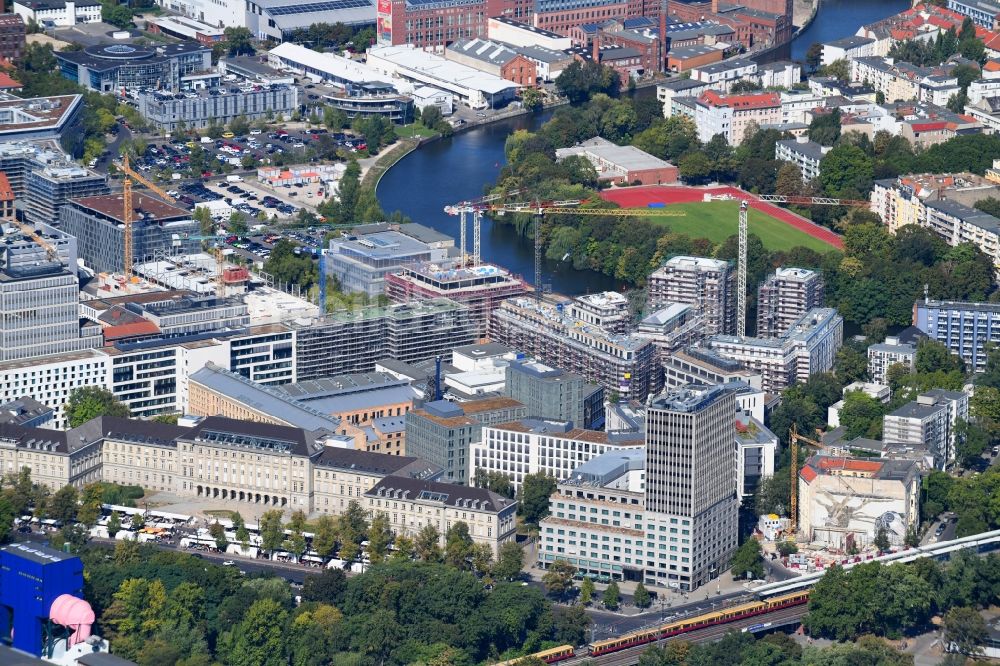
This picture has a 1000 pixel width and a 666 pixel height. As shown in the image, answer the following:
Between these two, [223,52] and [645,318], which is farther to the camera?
[223,52]

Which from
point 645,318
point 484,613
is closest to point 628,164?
point 645,318

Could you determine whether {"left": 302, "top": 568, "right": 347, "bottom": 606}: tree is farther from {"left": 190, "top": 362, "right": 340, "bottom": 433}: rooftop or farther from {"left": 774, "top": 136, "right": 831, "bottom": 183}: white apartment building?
{"left": 774, "top": 136, "right": 831, "bottom": 183}: white apartment building

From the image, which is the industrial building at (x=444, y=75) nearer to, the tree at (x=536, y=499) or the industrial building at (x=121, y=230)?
the industrial building at (x=121, y=230)

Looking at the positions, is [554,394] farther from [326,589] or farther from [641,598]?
[326,589]

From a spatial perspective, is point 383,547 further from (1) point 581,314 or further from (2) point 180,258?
(2) point 180,258

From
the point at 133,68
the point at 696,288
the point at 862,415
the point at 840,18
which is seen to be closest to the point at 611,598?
the point at 862,415

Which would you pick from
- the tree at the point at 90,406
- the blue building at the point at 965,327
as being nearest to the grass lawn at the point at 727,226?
the blue building at the point at 965,327
